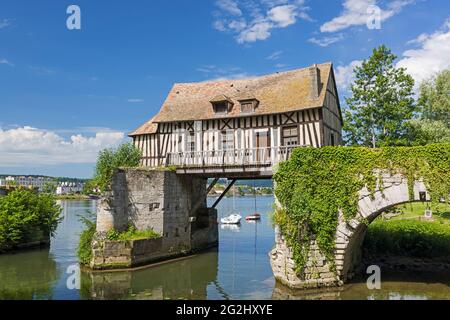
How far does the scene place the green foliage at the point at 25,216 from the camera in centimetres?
1798

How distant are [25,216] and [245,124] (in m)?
12.4

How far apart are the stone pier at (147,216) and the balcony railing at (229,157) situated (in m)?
0.89

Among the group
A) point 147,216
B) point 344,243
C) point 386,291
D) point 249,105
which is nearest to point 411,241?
point 386,291

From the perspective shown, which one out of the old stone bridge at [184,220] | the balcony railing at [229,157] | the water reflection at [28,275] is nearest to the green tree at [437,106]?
the balcony railing at [229,157]

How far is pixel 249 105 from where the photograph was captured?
55.6ft

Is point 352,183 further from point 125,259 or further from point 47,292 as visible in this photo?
point 47,292

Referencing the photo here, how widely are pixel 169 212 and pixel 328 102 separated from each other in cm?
876

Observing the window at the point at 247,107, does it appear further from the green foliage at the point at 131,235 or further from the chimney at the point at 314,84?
the green foliage at the point at 131,235

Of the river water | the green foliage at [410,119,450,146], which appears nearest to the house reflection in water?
the river water

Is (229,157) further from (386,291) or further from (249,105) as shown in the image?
(386,291)

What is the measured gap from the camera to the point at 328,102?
1628 cm

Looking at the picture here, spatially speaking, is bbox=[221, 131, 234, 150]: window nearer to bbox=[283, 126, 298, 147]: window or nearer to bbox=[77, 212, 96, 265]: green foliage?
bbox=[283, 126, 298, 147]: window

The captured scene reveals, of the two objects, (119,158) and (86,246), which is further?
(119,158)
